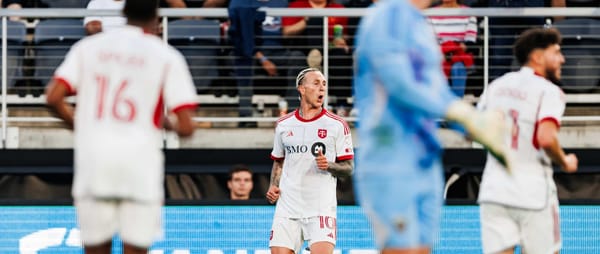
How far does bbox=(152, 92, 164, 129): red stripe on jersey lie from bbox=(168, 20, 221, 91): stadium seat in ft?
25.0

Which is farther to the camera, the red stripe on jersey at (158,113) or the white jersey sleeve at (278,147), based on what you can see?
the white jersey sleeve at (278,147)

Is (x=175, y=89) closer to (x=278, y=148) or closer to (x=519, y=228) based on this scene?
(x=519, y=228)

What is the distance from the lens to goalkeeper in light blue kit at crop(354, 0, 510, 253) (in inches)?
254

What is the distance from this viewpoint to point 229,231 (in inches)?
537

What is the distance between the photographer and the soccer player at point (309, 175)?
11766mm

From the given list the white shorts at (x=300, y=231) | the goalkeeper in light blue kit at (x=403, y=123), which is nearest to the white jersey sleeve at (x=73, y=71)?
the goalkeeper in light blue kit at (x=403, y=123)

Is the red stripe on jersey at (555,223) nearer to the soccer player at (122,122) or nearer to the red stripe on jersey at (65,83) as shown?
the soccer player at (122,122)

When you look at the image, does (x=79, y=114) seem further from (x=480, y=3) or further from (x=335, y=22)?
(x=480, y=3)

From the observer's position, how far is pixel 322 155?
11656 mm

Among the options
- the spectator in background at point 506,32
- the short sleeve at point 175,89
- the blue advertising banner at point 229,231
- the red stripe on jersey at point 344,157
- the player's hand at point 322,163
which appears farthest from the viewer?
the spectator in background at point 506,32

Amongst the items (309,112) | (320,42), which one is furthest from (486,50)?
(309,112)

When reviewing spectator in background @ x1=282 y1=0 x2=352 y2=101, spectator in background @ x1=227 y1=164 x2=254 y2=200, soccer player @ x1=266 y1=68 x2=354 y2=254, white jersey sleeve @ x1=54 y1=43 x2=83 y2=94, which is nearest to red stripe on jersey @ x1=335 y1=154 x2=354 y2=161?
soccer player @ x1=266 y1=68 x2=354 y2=254

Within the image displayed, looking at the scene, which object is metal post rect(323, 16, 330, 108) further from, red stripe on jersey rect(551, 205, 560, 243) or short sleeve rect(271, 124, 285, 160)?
red stripe on jersey rect(551, 205, 560, 243)

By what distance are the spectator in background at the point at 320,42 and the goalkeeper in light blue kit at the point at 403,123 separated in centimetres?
772
